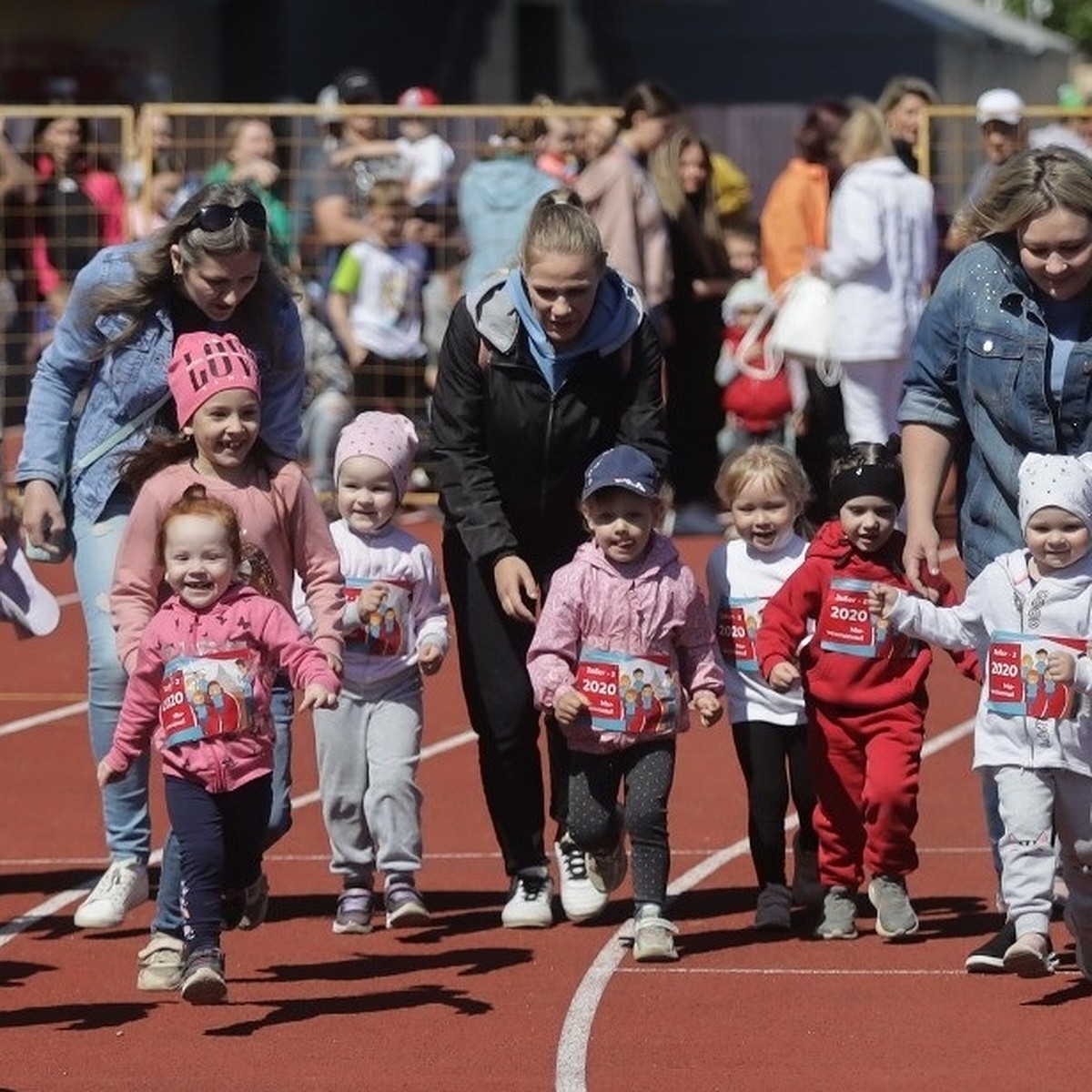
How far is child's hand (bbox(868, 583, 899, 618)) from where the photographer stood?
820 centimetres

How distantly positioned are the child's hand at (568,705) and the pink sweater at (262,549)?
2.18 ft

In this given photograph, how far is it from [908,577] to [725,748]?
13.2ft

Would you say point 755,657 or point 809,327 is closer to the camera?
point 755,657

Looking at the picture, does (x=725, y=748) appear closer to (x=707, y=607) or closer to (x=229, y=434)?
(x=707, y=607)

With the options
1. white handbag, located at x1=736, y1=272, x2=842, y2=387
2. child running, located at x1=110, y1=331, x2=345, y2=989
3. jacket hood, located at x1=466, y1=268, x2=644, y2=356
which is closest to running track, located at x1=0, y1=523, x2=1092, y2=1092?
child running, located at x1=110, y1=331, x2=345, y2=989

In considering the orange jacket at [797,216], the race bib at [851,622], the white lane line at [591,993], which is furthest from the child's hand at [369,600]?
the orange jacket at [797,216]

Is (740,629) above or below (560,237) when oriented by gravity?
below

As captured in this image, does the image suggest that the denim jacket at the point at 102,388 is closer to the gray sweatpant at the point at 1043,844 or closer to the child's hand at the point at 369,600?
the child's hand at the point at 369,600

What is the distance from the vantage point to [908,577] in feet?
27.1

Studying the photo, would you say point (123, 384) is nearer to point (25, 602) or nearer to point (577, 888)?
point (25, 602)

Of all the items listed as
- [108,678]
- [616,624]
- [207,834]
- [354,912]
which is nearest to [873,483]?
[616,624]

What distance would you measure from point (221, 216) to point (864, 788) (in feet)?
8.02

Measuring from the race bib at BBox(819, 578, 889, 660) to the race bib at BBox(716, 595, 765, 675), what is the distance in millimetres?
253

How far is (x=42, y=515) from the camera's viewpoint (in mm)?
8766
